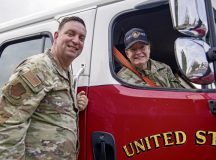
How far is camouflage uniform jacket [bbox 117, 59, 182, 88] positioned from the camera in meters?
2.46

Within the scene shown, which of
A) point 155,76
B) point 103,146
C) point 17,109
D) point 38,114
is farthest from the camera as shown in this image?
point 155,76

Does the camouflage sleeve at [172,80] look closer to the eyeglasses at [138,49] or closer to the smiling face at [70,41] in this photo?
the eyeglasses at [138,49]

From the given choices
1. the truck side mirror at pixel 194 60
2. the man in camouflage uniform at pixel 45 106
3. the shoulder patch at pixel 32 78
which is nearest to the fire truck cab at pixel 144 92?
the truck side mirror at pixel 194 60

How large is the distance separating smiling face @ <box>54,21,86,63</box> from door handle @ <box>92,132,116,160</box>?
1.61 feet

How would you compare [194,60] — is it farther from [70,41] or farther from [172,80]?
[70,41]

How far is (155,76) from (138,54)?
203 mm

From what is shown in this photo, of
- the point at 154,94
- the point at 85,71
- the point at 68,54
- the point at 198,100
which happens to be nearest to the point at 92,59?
the point at 85,71

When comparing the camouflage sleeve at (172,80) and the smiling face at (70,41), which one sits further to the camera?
the camouflage sleeve at (172,80)

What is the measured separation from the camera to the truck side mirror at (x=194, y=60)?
201 cm

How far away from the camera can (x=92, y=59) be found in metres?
2.52

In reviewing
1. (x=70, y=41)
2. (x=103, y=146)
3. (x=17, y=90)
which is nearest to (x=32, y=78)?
(x=17, y=90)

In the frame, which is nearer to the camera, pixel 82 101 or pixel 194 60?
pixel 194 60

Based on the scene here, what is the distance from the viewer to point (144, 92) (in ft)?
7.61

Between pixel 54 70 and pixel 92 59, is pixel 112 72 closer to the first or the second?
pixel 92 59
